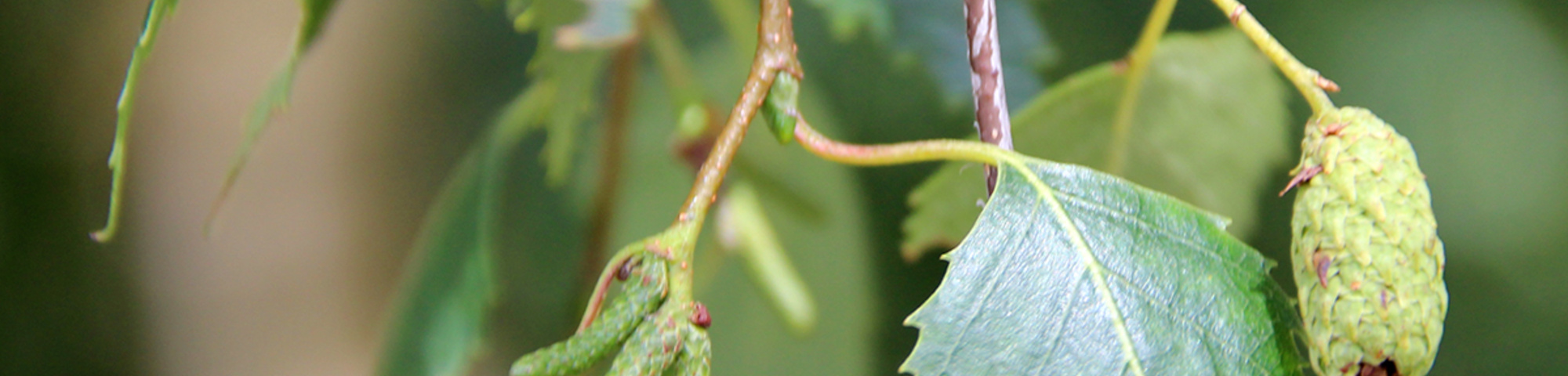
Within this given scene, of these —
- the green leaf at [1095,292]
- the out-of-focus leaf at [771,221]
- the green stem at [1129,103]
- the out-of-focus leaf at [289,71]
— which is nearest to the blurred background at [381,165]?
the out-of-focus leaf at [771,221]

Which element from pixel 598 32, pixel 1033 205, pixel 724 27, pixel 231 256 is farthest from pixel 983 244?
pixel 231 256

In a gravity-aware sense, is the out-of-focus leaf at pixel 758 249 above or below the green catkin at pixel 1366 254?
below

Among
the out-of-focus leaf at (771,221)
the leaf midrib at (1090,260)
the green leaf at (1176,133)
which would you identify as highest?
the leaf midrib at (1090,260)

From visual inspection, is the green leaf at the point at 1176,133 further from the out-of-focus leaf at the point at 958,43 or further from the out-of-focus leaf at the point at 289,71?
the out-of-focus leaf at the point at 289,71

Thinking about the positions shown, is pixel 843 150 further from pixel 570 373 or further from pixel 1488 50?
pixel 1488 50

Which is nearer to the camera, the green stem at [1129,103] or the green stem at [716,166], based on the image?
the green stem at [716,166]

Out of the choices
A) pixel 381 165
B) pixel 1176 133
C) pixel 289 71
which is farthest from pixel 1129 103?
pixel 381 165

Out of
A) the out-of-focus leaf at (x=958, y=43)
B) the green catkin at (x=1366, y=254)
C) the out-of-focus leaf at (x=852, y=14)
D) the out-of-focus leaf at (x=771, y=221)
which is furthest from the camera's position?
the out-of-focus leaf at (x=771, y=221)

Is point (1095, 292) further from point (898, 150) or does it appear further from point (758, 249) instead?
point (758, 249)

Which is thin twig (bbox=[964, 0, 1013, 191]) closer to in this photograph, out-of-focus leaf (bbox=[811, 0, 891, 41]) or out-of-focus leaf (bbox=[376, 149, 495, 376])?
out-of-focus leaf (bbox=[811, 0, 891, 41])
